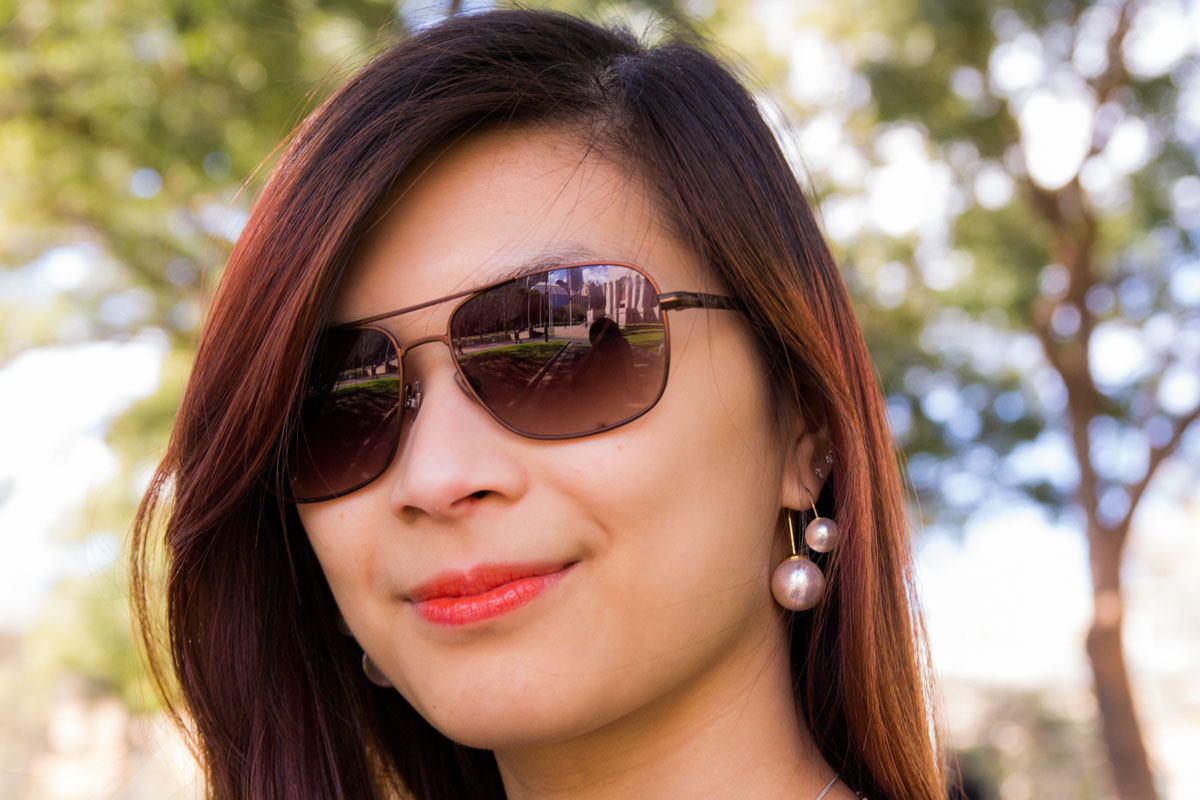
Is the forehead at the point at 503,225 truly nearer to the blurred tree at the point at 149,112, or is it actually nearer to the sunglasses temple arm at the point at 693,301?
the sunglasses temple arm at the point at 693,301

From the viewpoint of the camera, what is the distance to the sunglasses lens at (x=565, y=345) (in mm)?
1309

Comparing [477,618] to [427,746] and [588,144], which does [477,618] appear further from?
[427,746]

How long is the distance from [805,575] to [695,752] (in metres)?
0.32

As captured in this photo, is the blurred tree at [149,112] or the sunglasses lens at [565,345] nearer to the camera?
the sunglasses lens at [565,345]

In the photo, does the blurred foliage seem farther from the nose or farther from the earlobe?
the nose

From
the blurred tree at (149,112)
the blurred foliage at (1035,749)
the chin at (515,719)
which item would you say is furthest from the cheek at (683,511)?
the blurred foliage at (1035,749)

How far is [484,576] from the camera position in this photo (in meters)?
1.27

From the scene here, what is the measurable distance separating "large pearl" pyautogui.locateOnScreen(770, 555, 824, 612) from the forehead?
463mm

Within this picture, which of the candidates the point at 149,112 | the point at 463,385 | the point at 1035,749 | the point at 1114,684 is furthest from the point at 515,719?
the point at 1035,749

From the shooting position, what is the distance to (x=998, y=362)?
8.36 meters

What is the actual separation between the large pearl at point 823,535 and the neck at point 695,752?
18cm

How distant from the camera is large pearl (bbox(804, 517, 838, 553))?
1496 mm

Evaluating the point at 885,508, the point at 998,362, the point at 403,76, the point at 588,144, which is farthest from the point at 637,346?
the point at 998,362

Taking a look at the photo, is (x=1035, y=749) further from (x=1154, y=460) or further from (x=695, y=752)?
(x=695, y=752)
